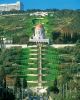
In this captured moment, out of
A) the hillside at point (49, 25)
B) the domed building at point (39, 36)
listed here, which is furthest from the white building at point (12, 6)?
the domed building at point (39, 36)

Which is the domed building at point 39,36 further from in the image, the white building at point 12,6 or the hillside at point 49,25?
the white building at point 12,6

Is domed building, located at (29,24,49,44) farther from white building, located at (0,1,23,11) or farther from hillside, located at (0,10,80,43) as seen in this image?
white building, located at (0,1,23,11)

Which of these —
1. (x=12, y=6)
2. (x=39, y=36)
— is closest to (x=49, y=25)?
(x=39, y=36)

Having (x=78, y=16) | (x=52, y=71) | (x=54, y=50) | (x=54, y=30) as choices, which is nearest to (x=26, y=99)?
(x=52, y=71)

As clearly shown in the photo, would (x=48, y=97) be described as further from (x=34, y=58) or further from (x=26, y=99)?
(x=34, y=58)

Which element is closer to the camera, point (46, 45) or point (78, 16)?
point (46, 45)
